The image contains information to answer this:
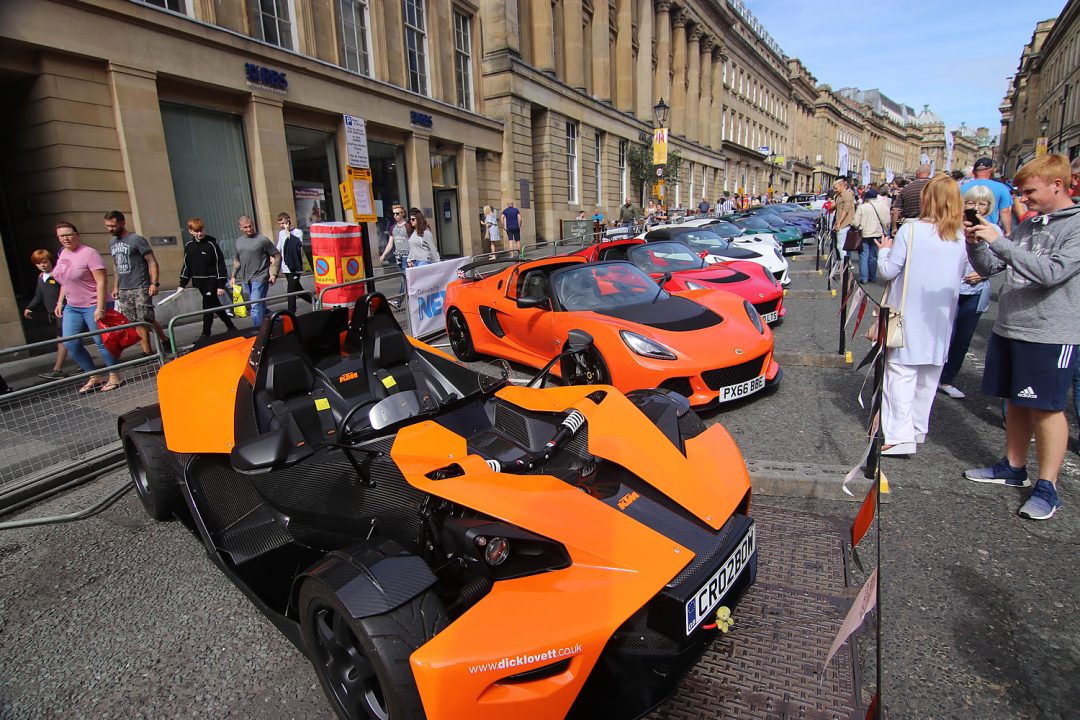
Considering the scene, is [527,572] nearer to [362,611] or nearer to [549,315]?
[362,611]

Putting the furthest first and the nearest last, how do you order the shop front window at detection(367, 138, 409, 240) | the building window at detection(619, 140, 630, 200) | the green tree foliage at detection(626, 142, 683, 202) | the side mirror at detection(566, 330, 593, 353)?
1. the green tree foliage at detection(626, 142, 683, 202)
2. the building window at detection(619, 140, 630, 200)
3. the shop front window at detection(367, 138, 409, 240)
4. the side mirror at detection(566, 330, 593, 353)

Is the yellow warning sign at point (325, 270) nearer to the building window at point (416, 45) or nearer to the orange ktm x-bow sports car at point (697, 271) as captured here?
the orange ktm x-bow sports car at point (697, 271)

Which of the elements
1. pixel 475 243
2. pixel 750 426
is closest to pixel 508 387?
pixel 750 426

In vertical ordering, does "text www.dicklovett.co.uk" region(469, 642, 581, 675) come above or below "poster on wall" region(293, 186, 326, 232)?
below

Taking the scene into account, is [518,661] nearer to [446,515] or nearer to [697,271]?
[446,515]

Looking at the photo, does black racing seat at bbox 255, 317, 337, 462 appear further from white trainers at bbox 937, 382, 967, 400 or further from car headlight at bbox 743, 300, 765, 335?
white trainers at bbox 937, 382, 967, 400

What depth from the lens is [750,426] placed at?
4.57m

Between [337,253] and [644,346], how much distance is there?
541 centimetres

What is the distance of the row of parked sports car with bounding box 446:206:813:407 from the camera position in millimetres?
4578

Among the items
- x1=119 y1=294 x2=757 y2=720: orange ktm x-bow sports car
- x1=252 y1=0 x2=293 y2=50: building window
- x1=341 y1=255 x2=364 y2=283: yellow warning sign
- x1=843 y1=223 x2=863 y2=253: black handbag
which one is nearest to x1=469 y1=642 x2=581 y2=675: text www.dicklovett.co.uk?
x1=119 y1=294 x2=757 y2=720: orange ktm x-bow sports car

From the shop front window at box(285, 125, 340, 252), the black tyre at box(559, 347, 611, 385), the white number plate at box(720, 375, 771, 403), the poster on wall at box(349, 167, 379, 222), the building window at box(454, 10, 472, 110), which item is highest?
the building window at box(454, 10, 472, 110)

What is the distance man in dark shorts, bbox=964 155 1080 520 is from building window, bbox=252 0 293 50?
48.9 ft

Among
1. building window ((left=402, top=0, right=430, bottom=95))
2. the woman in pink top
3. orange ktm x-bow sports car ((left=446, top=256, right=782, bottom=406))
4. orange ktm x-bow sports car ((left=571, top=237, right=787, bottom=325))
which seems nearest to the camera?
orange ktm x-bow sports car ((left=446, top=256, right=782, bottom=406))

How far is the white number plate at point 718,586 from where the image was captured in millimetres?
1788
